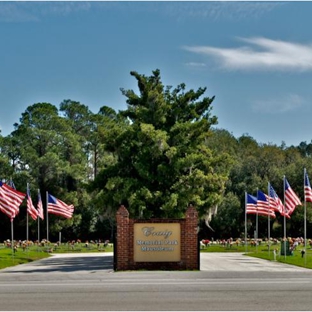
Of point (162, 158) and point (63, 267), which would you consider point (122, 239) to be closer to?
point (63, 267)

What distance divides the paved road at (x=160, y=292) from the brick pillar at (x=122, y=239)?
436 cm

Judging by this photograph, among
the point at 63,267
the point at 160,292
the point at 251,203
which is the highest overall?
the point at 251,203

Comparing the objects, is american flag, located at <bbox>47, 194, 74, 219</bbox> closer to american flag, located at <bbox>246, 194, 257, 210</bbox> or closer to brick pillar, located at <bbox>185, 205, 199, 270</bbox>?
american flag, located at <bbox>246, 194, 257, 210</bbox>

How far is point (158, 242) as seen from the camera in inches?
1192

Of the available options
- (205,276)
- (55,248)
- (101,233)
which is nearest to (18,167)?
(101,233)

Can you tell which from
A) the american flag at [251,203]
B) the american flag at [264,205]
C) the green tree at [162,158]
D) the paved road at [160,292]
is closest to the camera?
the paved road at [160,292]

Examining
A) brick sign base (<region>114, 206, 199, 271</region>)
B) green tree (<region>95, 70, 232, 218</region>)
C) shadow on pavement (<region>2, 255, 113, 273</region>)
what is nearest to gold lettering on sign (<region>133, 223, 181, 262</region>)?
brick sign base (<region>114, 206, 199, 271</region>)

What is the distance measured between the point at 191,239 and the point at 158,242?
147cm

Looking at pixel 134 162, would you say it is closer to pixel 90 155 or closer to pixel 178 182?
pixel 178 182

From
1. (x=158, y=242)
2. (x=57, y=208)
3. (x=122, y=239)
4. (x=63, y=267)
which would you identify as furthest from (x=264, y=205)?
(x=122, y=239)

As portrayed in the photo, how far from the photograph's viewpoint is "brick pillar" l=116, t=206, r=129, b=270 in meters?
30.0

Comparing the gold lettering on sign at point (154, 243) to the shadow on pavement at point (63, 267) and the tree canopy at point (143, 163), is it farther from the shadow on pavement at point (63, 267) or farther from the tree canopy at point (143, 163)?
the tree canopy at point (143, 163)

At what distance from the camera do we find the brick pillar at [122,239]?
3002cm

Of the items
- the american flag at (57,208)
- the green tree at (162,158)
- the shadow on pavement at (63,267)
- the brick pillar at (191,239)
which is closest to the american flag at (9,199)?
the shadow on pavement at (63,267)
